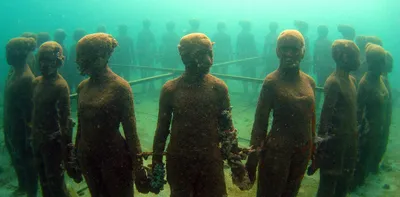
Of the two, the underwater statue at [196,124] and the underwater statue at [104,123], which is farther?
the underwater statue at [104,123]

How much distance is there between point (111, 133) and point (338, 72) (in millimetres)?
3134

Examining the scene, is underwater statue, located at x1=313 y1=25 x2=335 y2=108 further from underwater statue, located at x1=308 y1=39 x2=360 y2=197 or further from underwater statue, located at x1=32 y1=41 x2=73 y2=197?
underwater statue, located at x1=32 y1=41 x2=73 y2=197

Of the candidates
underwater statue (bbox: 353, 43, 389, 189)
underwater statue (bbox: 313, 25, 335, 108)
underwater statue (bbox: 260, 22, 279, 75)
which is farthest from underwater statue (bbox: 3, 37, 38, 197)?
underwater statue (bbox: 260, 22, 279, 75)

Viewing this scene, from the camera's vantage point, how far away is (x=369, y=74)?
4895mm

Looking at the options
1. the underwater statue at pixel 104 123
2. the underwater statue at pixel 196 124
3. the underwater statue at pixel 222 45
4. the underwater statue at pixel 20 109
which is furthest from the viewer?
the underwater statue at pixel 222 45

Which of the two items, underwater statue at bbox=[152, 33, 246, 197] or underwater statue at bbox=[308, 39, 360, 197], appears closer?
underwater statue at bbox=[152, 33, 246, 197]

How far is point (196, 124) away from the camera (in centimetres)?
290

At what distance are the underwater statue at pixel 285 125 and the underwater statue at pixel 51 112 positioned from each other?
2.42 metres

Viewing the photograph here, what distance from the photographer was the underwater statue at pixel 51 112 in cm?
389

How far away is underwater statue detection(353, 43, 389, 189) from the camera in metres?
4.79

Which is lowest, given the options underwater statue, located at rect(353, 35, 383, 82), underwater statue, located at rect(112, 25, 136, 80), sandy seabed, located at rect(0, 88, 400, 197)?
sandy seabed, located at rect(0, 88, 400, 197)

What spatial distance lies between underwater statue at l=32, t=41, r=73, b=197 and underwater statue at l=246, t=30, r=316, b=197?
242 centimetres

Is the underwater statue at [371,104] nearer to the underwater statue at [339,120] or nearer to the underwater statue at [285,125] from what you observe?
the underwater statue at [339,120]

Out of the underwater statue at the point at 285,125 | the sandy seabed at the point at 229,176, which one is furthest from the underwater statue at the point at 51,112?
the underwater statue at the point at 285,125
